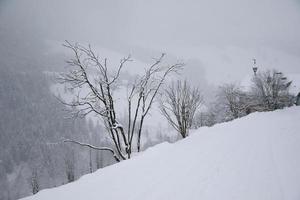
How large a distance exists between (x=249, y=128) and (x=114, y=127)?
648 centimetres

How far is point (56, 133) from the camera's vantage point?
195 meters

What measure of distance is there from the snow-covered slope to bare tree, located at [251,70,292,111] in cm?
2931

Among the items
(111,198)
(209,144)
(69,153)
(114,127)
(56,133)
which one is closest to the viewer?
(111,198)

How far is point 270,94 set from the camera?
35812 millimetres

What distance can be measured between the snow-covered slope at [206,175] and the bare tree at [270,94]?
29313mm

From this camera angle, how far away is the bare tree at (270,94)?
34562mm

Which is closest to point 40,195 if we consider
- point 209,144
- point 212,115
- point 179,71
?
point 209,144

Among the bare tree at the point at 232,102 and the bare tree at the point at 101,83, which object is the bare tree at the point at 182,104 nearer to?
the bare tree at the point at 101,83

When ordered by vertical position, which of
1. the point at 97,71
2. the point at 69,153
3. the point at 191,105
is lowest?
the point at 69,153

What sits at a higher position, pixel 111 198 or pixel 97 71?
pixel 97 71

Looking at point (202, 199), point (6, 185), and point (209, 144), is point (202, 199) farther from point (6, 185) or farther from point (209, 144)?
point (6, 185)

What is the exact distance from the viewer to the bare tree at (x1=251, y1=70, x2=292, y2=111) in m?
34.6

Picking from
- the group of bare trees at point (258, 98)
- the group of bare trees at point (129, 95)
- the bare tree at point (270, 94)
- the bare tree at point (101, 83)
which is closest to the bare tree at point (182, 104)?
the group of bare trees at point (129, 95)

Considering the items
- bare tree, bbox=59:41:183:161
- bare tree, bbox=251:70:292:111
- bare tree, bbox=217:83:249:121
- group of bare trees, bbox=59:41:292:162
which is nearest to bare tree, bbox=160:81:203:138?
group of bare trees, bbox=59:41:292:162
